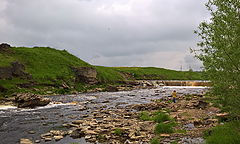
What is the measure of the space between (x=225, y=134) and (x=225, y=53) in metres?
5.95

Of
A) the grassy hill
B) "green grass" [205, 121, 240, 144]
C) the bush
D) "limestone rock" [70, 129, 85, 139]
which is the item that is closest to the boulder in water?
the grassy hill

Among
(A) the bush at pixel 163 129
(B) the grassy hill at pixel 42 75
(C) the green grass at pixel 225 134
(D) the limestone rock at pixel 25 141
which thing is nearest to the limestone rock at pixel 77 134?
(D) the limestone rock at pixel 25 141

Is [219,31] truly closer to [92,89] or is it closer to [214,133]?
[214,133]

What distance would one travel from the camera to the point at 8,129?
21250 mm

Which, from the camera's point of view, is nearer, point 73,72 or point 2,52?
point 2,52

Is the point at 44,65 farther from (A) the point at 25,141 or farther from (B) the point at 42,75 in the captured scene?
(A) the point at 25,141

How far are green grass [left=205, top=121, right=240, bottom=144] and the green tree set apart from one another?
1.79 meters

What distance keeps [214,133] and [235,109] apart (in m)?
3.63

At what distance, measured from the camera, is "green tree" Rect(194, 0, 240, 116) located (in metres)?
11.1

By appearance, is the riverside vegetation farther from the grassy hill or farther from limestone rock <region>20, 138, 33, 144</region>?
the grassy hill

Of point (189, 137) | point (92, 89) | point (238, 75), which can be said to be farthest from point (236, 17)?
point (92, 89)

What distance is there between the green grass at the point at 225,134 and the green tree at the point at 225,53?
70.6 inches

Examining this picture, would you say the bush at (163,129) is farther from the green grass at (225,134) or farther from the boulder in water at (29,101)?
the boulder in water at (29,101)

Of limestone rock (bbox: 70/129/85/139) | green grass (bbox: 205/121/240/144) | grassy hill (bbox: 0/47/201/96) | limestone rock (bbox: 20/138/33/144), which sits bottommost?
limestone rock (bbox: 20/138/33/144)
